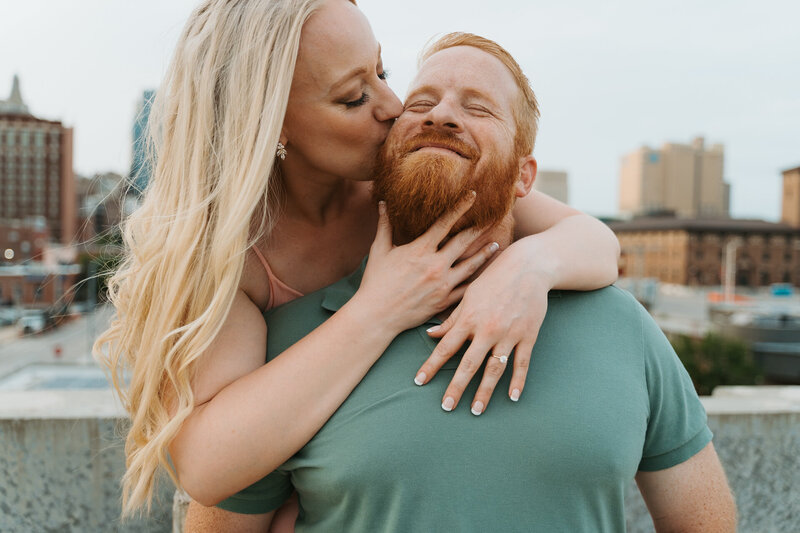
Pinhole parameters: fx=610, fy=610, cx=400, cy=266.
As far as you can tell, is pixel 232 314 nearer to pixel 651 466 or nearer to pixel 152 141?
pixel 152 141

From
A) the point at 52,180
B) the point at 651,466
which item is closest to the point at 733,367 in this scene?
the point at 651,466

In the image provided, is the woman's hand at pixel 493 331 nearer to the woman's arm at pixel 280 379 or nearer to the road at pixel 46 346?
the woman's arm at pixel 280 379

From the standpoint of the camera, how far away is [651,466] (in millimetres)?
1699

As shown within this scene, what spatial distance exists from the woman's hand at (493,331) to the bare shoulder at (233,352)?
46 centimetres

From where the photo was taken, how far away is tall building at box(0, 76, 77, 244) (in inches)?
3536

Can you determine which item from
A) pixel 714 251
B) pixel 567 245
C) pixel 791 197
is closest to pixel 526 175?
pixel 567 245

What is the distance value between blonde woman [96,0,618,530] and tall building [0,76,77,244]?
98958 mm

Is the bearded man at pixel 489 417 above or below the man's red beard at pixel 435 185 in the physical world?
below

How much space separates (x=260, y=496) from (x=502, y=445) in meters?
0.70

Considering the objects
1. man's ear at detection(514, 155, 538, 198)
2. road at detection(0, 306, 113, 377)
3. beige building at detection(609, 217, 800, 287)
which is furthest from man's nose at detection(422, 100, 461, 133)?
beige building at detection(609, 217, 800, 287)

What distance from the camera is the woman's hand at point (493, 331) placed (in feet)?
4.88

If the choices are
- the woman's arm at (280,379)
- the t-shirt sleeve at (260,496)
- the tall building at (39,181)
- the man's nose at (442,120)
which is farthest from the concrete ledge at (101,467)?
the tall building at (39,181)

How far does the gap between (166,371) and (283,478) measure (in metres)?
0.43

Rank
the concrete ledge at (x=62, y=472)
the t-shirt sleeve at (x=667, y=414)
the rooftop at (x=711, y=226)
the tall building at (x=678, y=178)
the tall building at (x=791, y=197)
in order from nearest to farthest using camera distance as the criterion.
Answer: the t-shirt sleeve at (x=667, y=414)
the concrete ledge at (x=62, y=472)
the rooftop at (x=711, y=226)
the tall building at (x=791, y=197)
the tall building at (x=678, y=178)
